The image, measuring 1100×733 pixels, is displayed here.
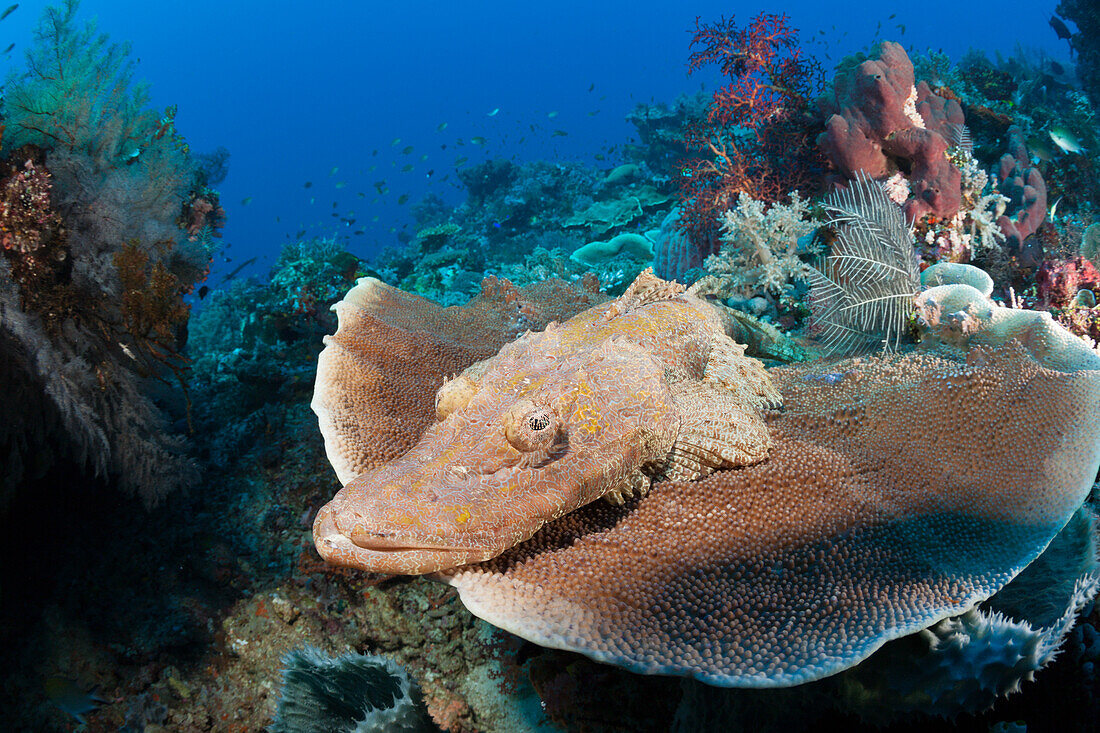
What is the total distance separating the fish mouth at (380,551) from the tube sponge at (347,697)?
72 centimetres

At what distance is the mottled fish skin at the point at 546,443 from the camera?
1.90m

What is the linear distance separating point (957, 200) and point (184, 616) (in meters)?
7.44

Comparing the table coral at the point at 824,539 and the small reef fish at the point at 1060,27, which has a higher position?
the small reef fish at the point at 1060,27

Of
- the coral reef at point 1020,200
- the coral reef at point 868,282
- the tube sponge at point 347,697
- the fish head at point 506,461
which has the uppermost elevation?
the coral reef at point 1020,200

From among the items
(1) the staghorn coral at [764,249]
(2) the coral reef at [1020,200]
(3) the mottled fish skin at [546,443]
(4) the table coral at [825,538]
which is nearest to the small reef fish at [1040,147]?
(2) the coral reef at [1020,200]

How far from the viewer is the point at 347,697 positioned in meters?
2.37

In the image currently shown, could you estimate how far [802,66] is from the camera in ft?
20.9

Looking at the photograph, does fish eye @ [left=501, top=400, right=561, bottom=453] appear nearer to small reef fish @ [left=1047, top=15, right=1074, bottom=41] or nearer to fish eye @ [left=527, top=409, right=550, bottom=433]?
fish eye @ [left=527, top=409, right=550, bottom=433]

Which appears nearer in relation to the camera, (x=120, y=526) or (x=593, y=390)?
(x=593, y=390)

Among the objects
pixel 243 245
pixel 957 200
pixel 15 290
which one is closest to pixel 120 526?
pixel 15 290

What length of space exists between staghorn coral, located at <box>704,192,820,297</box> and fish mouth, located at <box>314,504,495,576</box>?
404 cm

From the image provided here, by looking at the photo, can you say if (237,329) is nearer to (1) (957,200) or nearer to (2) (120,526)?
(2) (120,526)

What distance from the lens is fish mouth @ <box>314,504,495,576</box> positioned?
1.85 meters

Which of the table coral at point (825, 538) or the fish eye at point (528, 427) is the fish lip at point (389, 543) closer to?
the table coral at point (825, 538)
